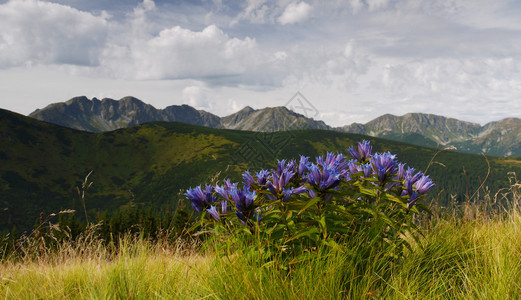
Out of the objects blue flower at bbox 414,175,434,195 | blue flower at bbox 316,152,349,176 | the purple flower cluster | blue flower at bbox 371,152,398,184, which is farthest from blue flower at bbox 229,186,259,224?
Answer: blue flower at bbox 414,175,434,195

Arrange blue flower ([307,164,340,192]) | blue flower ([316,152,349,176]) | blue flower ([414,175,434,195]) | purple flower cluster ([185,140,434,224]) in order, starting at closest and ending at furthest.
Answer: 1. blue flower ([307,164,340,192])
2. purple flower cluster ([185,140,434,224])
3. blue flower ([414,175,434,195])
4. blue flower ([316,152,349,176])

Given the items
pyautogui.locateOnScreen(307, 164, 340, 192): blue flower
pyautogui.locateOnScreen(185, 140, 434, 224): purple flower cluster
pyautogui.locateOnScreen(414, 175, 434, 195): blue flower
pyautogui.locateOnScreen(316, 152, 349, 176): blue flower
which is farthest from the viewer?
pyautogui.locateOnScreen(316, 152, 349, 176): blue flower

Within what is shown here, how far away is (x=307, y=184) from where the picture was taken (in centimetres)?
340

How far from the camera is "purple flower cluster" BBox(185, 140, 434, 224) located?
130 inches

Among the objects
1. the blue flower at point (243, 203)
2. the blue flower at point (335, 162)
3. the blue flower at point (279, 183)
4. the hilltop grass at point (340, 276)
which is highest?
the blue flower at point (335, 162)

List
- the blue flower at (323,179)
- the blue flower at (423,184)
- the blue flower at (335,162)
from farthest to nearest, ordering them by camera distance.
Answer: the blue flower at (335,162) < the blue flower at (423,184) < the blue flower at (323,179)

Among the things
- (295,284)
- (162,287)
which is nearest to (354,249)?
(295,284)

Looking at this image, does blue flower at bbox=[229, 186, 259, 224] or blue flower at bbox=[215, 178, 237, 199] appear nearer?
blue flower at bbox=[229, 186, 259, 224]

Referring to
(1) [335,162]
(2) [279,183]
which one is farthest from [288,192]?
(1) [335,162]

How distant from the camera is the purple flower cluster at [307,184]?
330 centimetres

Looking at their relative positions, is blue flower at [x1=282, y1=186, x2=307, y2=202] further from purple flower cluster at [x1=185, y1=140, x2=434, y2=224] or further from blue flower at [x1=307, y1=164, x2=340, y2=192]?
blue flower at [x1=307, y1=164, x2=340, y2=192]

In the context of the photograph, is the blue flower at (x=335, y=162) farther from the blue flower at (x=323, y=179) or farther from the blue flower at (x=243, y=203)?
the blue flower at (x=243, y=203)

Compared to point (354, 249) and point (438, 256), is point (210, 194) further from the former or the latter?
point (438, 256)

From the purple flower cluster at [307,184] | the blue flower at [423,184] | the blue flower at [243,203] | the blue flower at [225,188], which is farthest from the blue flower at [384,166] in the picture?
the blue flower at [225,188]
